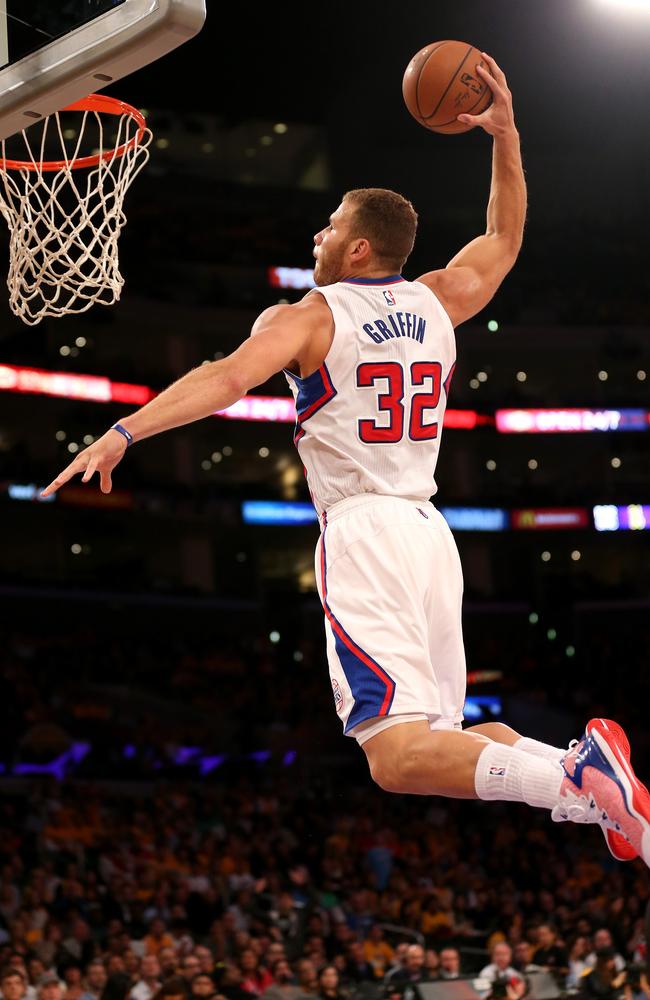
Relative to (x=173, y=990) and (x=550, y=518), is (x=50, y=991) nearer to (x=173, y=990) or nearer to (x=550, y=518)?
(x=173, y=990)

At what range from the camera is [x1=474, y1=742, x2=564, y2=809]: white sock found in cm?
380

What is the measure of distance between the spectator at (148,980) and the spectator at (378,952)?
225cm

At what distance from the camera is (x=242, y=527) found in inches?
1198

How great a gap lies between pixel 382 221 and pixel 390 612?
4.60ft

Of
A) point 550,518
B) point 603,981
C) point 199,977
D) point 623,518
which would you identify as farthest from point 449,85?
point 550,518

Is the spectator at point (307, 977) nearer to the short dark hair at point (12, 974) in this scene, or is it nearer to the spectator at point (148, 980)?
the spectator at point (148, 980)

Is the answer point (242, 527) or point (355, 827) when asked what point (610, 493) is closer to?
point (242, 527)

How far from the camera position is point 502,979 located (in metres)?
10.8

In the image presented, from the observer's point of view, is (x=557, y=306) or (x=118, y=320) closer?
(x=118, y=320)

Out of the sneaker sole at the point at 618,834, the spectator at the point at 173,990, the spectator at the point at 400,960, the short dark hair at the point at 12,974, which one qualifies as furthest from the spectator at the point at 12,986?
the sneaker sole at the point at 618,834

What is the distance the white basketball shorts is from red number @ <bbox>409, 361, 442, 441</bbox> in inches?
9.6

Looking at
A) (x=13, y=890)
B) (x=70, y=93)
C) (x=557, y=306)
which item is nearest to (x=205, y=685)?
(x=13, y=890)

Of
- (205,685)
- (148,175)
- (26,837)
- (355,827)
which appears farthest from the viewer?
(148,175)

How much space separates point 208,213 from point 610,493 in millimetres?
11363
